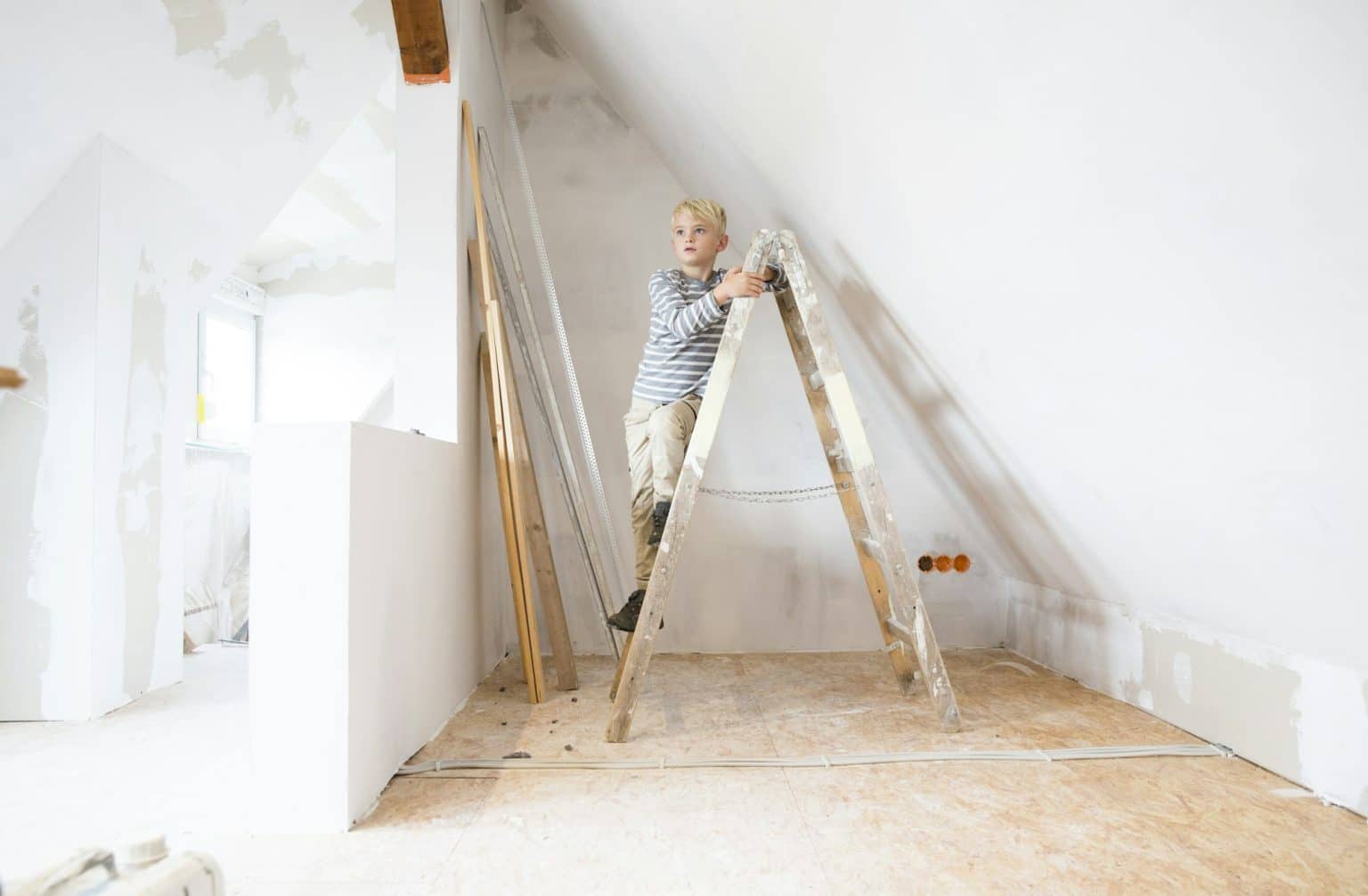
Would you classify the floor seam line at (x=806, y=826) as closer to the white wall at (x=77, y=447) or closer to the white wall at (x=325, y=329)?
the white wall at (x=77, y=447)

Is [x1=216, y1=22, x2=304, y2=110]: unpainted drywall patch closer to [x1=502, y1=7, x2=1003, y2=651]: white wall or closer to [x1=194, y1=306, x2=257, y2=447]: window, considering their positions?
[x1=502, y1=7, x2=1003, y2=651]: white wall

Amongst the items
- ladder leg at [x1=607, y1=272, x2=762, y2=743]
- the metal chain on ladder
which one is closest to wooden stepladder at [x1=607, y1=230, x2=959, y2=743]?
ladder leg at [x1=607, y1=272, x2=762, y2=743]

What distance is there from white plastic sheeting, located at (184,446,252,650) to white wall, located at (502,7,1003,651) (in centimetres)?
169

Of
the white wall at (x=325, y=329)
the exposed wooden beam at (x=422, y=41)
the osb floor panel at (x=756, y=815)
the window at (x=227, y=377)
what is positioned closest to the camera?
the osb floor panel at (x=756, y=815)

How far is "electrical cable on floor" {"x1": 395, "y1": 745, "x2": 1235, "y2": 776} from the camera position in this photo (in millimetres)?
1819

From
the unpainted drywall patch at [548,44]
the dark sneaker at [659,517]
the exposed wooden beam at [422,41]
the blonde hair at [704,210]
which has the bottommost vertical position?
the dark sneaker at [659,517]

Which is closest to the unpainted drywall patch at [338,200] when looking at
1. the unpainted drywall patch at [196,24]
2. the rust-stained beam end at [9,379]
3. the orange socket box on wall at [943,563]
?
the unpainted drywall patch at [196,24]

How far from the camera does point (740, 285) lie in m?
2.02

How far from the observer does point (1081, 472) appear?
6.04 feet

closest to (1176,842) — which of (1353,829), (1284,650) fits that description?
(1353,829)

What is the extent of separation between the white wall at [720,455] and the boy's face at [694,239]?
649mm

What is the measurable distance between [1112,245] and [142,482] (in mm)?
2626

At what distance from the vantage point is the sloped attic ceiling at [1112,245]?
2.92 feet

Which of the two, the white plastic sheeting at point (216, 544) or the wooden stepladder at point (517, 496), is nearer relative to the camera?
the wooden stepladder at point (517, 496)
